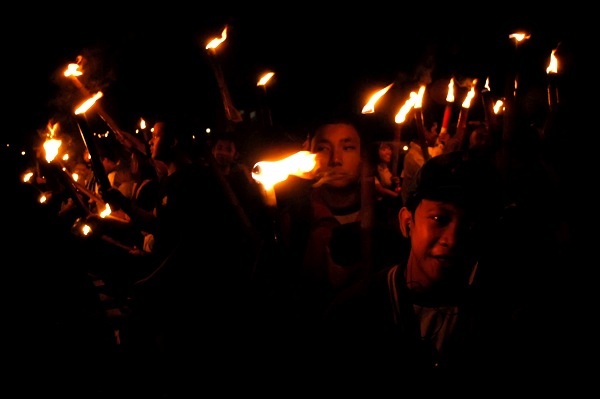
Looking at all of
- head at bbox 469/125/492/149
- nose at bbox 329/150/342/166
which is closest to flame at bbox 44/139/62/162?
nose at bbox 329/150/342/166

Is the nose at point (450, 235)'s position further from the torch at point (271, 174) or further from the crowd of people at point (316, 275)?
the torch at point (271, 174)

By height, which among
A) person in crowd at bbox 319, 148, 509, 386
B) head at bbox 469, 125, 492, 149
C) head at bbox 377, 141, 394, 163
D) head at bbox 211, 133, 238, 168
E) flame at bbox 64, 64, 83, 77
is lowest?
person in crowd at bbox 319, 148, 509, 386

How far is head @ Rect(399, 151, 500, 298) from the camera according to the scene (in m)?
2.64

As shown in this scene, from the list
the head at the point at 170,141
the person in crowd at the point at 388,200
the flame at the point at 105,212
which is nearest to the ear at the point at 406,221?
the person in crowd at the point at 388,200

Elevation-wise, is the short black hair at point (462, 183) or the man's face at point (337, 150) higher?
the man's face at point (337, 150)

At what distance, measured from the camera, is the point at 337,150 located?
4.43 meters

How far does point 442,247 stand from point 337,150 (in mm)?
2034

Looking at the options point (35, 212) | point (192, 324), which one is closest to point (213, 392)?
point (192, 324)

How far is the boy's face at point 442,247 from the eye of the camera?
104 inches

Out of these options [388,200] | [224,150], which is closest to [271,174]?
[388,200]

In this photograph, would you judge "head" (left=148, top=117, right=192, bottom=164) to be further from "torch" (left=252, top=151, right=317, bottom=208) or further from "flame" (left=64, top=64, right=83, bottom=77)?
"torch" (left=252, top=151, right=317, bottom=208)

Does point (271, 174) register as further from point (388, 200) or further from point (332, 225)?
point (388, 200)

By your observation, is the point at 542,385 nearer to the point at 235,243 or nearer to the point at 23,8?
the point at 235,243

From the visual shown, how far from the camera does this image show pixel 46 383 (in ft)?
11.2
